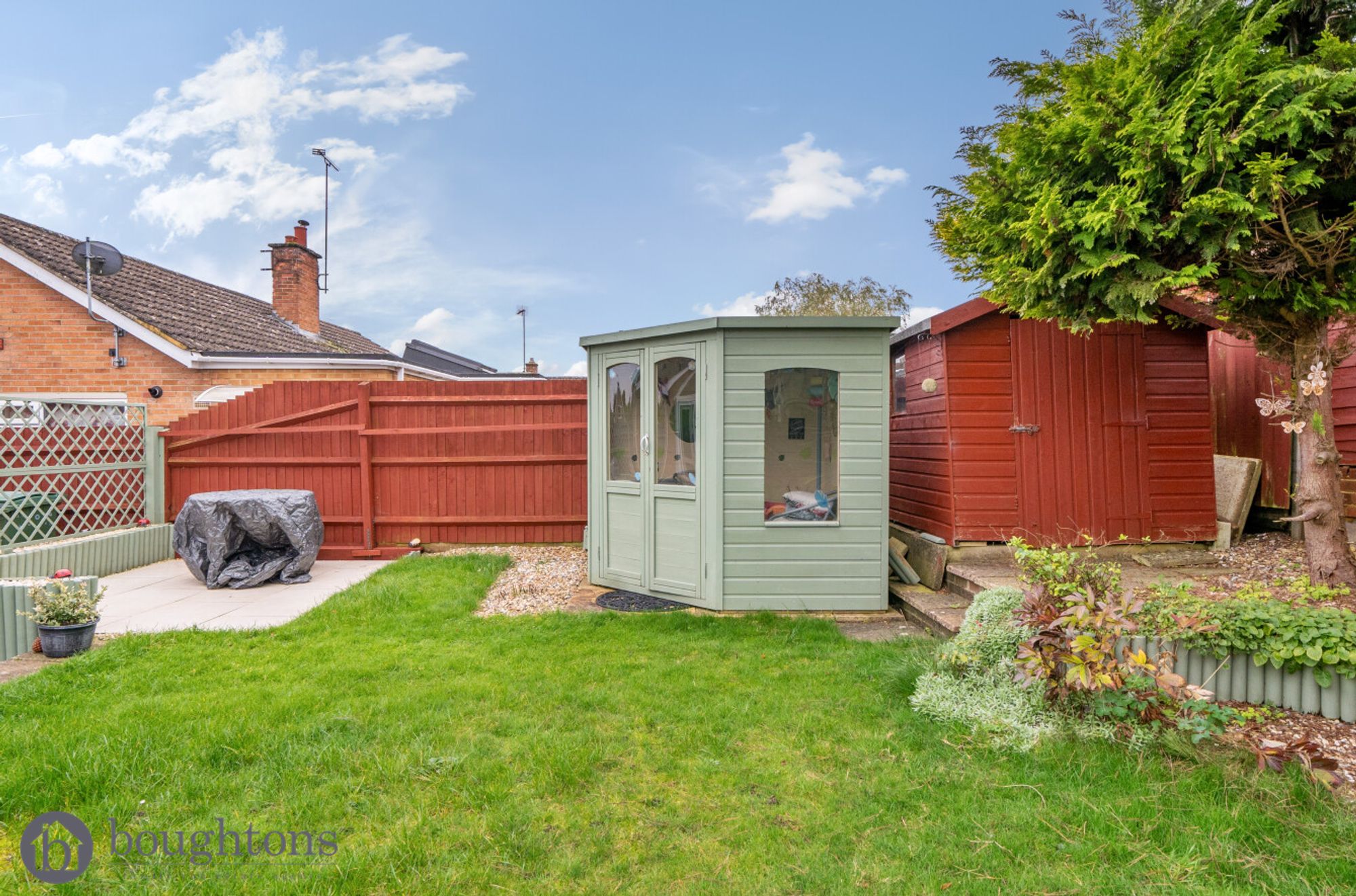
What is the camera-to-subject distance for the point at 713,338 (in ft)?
16.1

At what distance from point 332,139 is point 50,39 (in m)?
5.70

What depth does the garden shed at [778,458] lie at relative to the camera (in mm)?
4914

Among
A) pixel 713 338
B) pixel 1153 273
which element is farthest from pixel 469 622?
pixel 1153 273

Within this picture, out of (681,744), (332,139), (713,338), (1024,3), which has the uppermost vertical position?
(332,139)

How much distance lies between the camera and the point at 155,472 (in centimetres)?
737

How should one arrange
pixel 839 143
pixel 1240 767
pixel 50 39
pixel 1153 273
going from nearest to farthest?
pixel 1240 767 → pixel 1153 273 → pixel 50 39 → pixel 839 143

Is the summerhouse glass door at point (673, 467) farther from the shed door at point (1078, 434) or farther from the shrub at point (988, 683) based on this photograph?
the shed door at point (1078, 434)

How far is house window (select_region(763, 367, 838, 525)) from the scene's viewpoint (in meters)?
4.96

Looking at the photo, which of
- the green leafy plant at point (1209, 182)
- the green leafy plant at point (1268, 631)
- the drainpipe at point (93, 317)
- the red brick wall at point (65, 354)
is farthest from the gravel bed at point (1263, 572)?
the drainpipe at point (93, 317)

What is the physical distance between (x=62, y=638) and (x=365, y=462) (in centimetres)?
348

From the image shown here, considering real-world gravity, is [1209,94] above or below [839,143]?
below

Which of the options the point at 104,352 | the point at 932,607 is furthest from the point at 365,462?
the point at 932,607

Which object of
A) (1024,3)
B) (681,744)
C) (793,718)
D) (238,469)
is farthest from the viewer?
(238,469)

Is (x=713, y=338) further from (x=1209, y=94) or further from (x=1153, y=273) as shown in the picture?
(x=1209, y=94)
